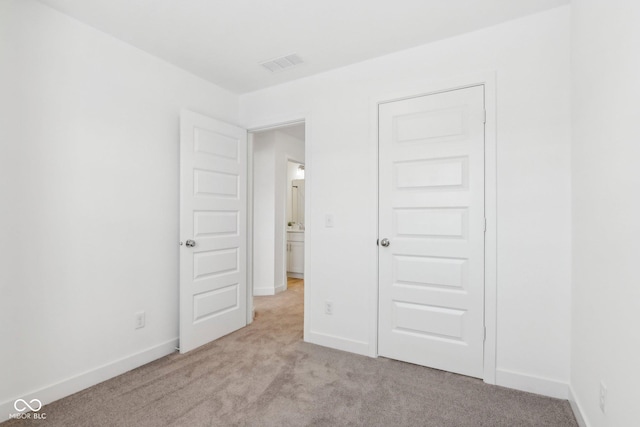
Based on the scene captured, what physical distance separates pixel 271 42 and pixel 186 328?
8.12 ft

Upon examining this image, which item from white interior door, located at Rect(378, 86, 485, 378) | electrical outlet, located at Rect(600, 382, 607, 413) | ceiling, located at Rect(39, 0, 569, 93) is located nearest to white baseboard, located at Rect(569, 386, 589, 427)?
electrical outlet, located at Rect(600, 382, 607, 413)

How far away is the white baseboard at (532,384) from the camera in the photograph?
1949 mm

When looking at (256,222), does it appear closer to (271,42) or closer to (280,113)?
(280,113)

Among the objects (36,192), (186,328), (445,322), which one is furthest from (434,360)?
(36,192)

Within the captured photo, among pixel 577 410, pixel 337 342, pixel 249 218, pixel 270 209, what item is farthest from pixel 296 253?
pixel 577 410

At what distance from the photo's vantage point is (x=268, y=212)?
4.78m

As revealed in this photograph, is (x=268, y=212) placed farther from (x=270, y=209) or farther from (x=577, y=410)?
(x=577, y=410)

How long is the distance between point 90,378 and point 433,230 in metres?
2.68

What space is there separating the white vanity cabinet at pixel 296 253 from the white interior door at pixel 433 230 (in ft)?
11.3

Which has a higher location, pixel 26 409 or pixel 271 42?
pixel 271 42

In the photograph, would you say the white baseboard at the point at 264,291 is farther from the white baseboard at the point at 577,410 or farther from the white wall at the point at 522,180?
the white baseboard at the point at 577,410

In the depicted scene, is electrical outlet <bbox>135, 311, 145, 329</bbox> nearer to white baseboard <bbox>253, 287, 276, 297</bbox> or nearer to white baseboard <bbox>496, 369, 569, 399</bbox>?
white baseboard <bbox>253, 287, 276, 297</bbox>

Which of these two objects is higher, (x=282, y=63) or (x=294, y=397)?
(x=282, y=63)

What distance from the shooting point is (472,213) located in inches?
88.0
